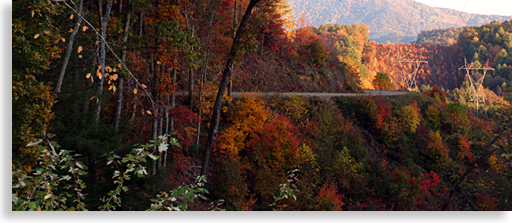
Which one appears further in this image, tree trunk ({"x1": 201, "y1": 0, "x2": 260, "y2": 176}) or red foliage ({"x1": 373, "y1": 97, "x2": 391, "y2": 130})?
red foliage ({"x1": 373, "y1": 97, "x2": 391, "y2": 130})

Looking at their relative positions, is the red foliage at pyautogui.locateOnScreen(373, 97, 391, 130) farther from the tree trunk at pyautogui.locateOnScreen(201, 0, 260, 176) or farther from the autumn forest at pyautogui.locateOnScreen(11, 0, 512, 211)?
the tree trunk at pyautogui.locateOnScreen(201, 0, 260, 176)

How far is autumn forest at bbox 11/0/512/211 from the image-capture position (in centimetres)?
359

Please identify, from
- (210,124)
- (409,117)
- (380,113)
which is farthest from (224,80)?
(409,117)

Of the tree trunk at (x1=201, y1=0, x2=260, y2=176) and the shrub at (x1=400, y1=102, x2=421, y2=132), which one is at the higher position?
the tree trunk at (x1=201, y1=0, x2=260, y2=176)

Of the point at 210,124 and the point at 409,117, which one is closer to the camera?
the point at 210,124

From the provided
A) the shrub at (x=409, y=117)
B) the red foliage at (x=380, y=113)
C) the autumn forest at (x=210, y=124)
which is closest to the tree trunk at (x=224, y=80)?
the autumn forest at (x=210, y=124)

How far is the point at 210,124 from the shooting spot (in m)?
7.30

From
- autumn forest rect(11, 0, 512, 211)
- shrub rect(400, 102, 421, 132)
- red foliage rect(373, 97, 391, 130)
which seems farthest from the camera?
shrub rect(400, 102, 421, 132)

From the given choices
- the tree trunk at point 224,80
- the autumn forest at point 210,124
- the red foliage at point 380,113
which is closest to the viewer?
the autumn forest at point 210,124

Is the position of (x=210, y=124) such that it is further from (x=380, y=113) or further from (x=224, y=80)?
(x=380, y=113)

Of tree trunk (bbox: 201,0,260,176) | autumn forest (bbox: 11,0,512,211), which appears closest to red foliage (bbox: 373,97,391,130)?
autumn forest (bbox: 11,0,512,211)

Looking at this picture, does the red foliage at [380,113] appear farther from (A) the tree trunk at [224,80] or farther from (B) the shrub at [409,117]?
(A) the tree trunk at [224,80]

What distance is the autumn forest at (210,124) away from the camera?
359cm

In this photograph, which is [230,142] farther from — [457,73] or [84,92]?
[457,73]
